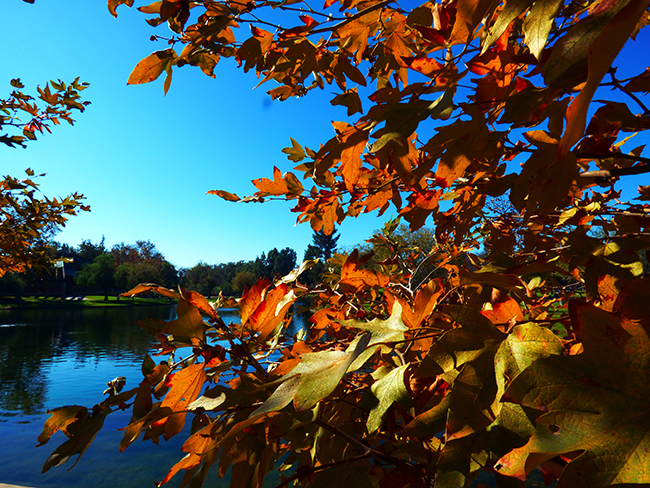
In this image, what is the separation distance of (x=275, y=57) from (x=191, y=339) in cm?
89

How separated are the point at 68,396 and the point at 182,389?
12.4 metres

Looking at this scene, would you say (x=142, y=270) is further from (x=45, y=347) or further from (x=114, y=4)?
(x=114, y=4)

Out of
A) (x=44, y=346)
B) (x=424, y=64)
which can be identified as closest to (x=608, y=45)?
(x=424, y=64)

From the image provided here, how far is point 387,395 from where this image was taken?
23.4 inches

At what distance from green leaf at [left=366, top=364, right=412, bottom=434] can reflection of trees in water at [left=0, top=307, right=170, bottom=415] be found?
7406mm

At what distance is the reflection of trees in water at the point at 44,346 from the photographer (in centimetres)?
1003

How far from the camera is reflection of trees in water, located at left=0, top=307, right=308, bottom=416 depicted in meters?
9.97

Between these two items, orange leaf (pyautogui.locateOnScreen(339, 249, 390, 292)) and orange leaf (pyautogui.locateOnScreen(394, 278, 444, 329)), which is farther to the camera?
orange leaf (pyautogui.locateOnScreen(339, 249, 390, 292))

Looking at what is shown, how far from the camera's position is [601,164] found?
55.3 inches

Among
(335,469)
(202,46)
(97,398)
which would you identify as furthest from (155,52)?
(97,398)

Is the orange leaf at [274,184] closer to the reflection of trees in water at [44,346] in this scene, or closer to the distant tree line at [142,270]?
the reflection of trees in water at [44,346]

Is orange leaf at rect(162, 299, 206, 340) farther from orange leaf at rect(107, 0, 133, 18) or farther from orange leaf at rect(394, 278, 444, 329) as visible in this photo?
orange leaf at rect(107, 0, 133, 18)

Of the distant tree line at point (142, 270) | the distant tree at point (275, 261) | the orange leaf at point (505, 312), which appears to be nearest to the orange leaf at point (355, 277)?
the orange leaf at point (505, 312)

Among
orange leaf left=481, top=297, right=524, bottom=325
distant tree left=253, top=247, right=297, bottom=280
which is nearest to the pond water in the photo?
orange leaf left=481, top=297, right=524, bottom=325
